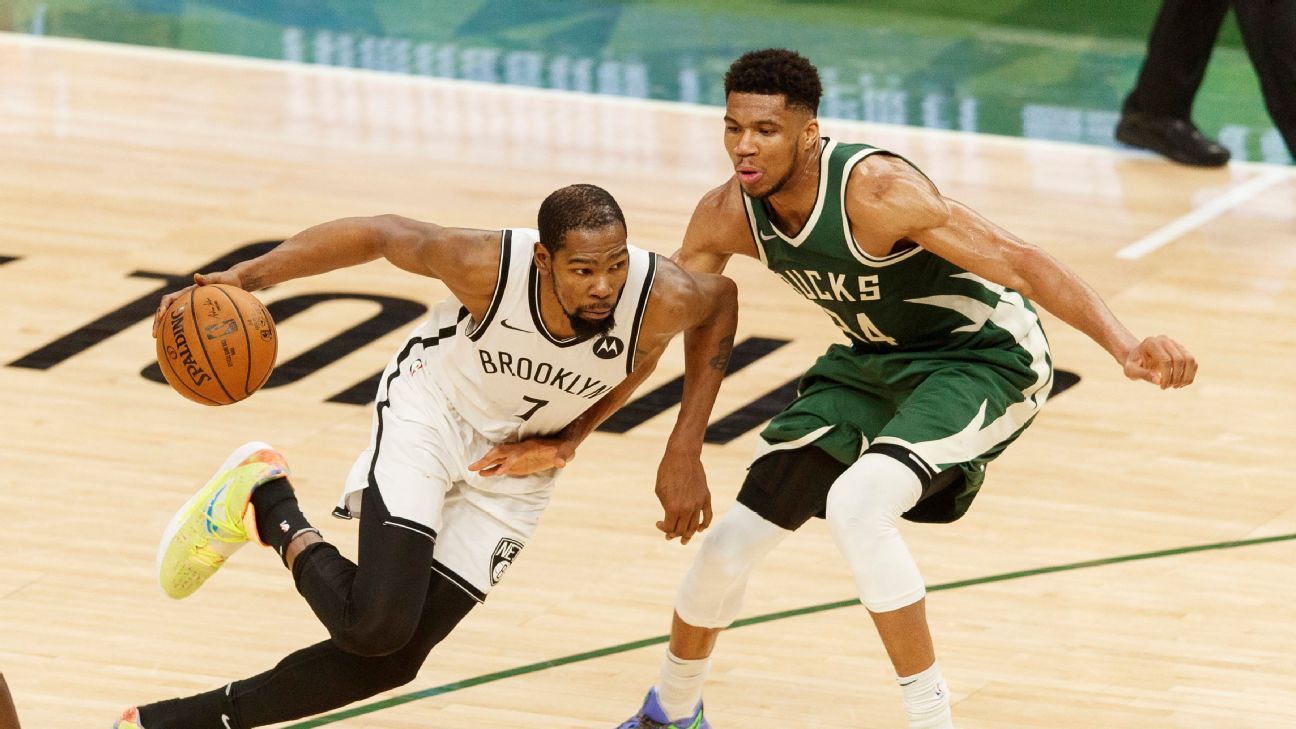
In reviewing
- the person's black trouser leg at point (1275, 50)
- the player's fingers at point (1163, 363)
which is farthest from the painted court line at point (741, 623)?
the person's black trouser leg at point (1275, 50)

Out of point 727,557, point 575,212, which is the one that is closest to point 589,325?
point 575,212

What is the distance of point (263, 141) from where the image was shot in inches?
Result: 446

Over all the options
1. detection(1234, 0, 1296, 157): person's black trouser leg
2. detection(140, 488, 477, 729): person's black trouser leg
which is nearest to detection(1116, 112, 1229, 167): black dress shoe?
detection(1234, 0, 1296, 157): person's black trouser leg

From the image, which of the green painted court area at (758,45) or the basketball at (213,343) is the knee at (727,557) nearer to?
the basketball at (213,343)

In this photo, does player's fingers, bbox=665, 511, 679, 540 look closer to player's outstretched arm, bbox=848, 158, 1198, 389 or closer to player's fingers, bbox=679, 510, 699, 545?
player's fingers, bbox=679, 510, 699, 545

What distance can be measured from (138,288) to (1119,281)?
4.36 meters

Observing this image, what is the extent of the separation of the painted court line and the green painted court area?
573 centimetres

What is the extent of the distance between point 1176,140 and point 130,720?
26.1ft

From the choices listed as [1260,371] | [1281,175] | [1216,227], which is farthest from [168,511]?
[1281,175]

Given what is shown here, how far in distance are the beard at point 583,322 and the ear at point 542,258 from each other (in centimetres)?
2

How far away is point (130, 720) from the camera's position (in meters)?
4.99

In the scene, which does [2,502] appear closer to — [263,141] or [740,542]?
[740,542]

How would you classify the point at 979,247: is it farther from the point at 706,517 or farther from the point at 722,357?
the point at 706,517

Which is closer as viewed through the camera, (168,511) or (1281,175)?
(168,511)
